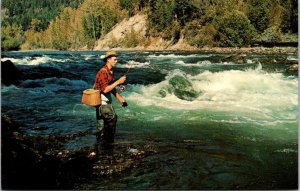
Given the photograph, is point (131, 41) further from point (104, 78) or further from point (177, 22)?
point (104, 78)

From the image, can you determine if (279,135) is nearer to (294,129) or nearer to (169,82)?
(294,129)

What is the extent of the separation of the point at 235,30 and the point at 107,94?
28.3m

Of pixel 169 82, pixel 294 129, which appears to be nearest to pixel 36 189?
pixel 294 129

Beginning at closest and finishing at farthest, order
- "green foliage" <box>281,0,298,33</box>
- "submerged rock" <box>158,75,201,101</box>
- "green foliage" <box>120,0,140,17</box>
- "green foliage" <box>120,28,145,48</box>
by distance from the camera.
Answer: "submerged rock" <box>158,75,201,101</box>
"green foliage" <box>281,0,298,33</box>
"green foliage" <box>120,28,145,48</box>
"green foliage" <box>120,0,140,17</box>

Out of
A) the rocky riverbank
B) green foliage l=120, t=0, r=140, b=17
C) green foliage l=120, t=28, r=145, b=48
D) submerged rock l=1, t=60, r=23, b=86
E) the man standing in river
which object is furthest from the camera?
green foliage l=120, t=0, r=140, b=17

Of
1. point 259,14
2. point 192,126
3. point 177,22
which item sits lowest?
point 192,126

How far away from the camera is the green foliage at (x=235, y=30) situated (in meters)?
29.7

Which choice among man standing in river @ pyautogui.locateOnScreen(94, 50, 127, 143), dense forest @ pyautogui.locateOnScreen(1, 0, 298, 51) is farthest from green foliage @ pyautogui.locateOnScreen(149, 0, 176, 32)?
man standing in river @ pyautogui.locateOnScreen(94, 50, 127, 143)

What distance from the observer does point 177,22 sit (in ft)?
142

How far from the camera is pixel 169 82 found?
33.1 ft

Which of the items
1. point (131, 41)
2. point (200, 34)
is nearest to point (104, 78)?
point (131, 41)

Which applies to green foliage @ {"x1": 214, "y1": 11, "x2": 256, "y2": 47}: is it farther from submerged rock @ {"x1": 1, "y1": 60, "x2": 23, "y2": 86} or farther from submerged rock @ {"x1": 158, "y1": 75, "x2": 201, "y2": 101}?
submerged rock @ {"x1": 1, "y1": 60, "x2": 23, "y2": 86}

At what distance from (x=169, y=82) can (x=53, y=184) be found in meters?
6.35

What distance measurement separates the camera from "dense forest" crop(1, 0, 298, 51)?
74.4 feet
